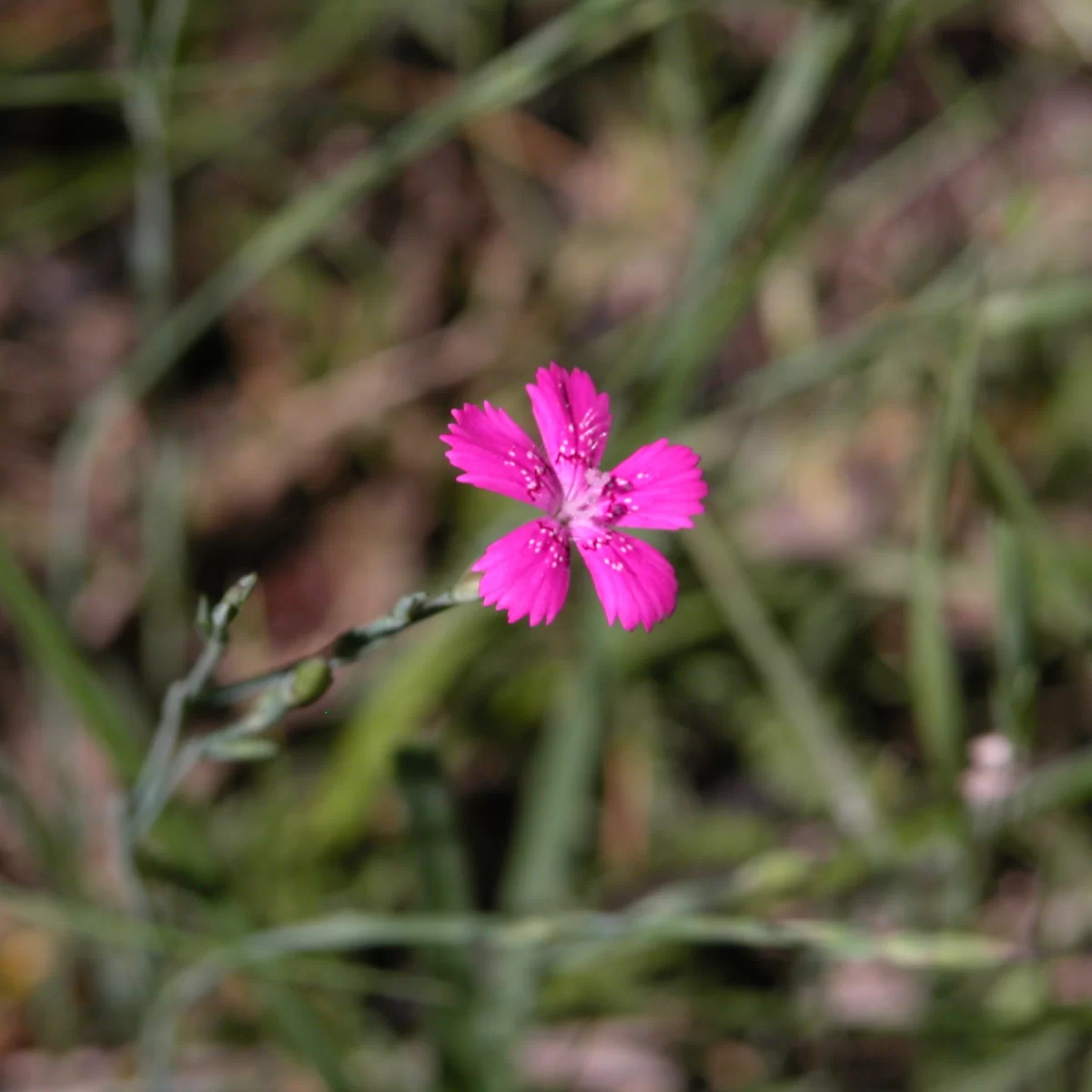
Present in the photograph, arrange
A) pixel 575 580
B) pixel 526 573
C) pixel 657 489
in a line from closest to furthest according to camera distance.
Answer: pixel 526 573
pixel 657 489
pixel 575 580

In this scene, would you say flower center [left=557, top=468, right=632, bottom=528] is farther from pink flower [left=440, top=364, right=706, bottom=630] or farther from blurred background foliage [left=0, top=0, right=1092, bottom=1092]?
blurred background foliage [left=0, top=0, right=1092, bottom=1092]

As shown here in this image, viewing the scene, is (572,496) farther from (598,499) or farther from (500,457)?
(500,457)

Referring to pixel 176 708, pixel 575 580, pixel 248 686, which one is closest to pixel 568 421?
pixel 248 686

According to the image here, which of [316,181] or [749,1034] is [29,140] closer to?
[316,181]

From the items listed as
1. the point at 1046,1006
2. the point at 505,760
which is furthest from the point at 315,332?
the point at 1046,1006

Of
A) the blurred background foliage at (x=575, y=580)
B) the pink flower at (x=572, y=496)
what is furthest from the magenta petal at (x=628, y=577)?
the blurred background foliage at (x=575, y=580)

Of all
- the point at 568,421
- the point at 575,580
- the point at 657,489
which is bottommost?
the point at 657,489

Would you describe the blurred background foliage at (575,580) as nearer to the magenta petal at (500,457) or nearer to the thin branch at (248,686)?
the thin branch at (248,686)
